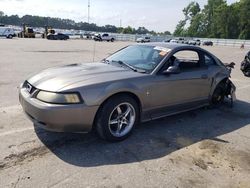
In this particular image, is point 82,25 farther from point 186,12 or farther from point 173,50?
point 173,50

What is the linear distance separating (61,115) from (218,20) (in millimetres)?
105067

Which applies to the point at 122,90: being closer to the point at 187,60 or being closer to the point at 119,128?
the point at 119,128

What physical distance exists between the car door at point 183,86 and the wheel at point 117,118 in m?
0.47

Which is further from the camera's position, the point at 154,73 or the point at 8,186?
the point at 154,73

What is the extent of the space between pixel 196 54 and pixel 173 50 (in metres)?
1.03

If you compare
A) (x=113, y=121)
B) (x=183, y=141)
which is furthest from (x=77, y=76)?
(x=183, y=141)

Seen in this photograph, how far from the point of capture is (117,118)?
461cm

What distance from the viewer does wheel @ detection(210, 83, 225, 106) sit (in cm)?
669

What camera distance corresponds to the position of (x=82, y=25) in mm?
151875

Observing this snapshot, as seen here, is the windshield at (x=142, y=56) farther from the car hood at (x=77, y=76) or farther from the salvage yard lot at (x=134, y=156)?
the salvage yard lot at (x=134, y=156)

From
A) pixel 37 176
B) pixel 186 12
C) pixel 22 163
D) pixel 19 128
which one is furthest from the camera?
pixel 186 12

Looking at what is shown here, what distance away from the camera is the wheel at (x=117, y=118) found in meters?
4.34

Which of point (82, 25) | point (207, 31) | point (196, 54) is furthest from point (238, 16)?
Answer: point (196, 54)

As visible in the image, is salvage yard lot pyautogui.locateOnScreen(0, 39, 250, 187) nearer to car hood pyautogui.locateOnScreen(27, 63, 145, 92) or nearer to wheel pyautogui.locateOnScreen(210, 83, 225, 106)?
car hood pyautogui.locateOnScreen(27, 63, 145, 92)
